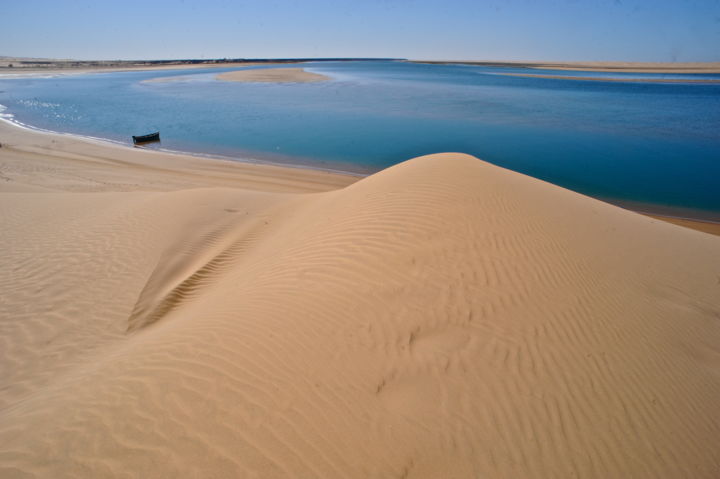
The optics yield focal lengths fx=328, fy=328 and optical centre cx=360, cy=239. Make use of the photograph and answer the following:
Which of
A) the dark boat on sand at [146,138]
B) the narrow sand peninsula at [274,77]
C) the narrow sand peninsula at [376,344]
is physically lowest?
the narrow sand peninsula at [376,344]

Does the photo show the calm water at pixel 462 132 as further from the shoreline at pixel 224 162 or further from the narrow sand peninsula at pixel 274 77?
the narrow sand peninsula at pixel 274 77

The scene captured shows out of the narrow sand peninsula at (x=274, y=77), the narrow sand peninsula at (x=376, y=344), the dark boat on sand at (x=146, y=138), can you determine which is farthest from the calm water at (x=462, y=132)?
the narrow sand peninsula at (x=274, y=77)

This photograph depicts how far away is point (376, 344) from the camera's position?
10.8 ft

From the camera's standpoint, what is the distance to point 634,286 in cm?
472

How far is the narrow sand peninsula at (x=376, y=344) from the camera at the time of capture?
2.42 metres

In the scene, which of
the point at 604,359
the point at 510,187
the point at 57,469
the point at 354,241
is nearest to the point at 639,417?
the point at 604,359

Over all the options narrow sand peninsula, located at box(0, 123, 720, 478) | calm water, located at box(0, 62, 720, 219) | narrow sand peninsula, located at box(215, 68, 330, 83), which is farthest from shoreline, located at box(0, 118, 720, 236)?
narrow sand peninsula, located at box(215, 68, 330, 83)

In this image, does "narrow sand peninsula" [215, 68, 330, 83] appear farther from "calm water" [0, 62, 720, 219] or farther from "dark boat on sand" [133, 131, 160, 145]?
"dark boat on sand" [133, 131, 160, 145]

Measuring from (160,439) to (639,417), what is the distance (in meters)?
3.85

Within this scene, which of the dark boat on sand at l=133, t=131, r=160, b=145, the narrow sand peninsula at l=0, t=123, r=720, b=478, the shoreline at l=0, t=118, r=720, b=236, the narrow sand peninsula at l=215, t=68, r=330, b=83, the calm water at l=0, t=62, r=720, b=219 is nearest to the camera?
the narrow sand peninsula at l=0, t=123, r=720, b=478

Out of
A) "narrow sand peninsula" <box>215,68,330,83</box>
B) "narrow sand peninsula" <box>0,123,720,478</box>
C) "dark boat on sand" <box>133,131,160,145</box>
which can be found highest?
"narrow sand peninsula" <box>215,68,330,83</box>

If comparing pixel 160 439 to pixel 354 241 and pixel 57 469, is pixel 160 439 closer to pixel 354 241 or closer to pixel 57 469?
pixel 57 469

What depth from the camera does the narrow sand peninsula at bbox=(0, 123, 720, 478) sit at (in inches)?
95.3

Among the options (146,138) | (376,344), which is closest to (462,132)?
(146,138)
